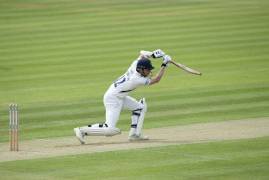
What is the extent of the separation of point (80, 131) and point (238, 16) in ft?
68.5

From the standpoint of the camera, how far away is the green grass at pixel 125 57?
19.9m

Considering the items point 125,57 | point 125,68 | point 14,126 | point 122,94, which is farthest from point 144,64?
point 125,57

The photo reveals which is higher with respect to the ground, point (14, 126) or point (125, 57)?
point (125, 57)

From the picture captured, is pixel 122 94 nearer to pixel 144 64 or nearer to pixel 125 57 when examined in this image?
pixel 144 64

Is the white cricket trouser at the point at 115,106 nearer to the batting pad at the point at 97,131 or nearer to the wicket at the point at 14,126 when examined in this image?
the batting pad at the point at 97,131

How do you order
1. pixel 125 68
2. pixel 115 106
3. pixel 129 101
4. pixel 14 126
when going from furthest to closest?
pixel 125 68 < pixel 129 101 < pixel 115 106 < pixel 14 126

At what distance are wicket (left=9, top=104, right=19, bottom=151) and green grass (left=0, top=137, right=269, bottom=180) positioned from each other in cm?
103

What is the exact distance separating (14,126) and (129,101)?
8.25ft

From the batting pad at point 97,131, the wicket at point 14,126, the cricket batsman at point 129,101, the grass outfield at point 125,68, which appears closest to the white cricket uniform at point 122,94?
the cricket batsman at point 129,101

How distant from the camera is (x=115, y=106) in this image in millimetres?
16391

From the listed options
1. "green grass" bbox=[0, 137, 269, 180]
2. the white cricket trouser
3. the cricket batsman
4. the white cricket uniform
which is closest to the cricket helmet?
the cricket batsman

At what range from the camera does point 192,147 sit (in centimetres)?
1524

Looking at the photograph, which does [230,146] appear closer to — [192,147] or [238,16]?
[192,147]

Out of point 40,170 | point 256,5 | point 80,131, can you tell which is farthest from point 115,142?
point 256,5
